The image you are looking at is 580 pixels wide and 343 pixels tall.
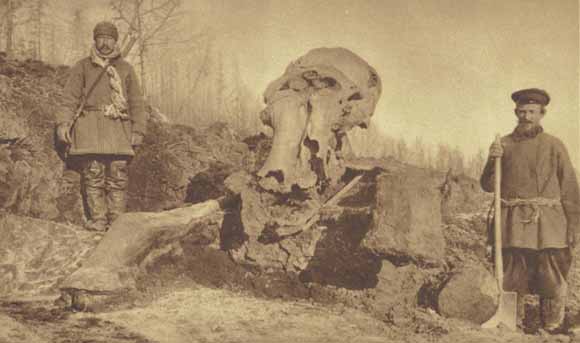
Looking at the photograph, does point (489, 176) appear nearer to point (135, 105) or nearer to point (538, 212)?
point (538, 212)

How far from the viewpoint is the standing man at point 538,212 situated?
3172 mm

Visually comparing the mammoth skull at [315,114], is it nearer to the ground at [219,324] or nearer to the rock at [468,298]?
the ground at [219,324]

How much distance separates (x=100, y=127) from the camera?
13.1 ft

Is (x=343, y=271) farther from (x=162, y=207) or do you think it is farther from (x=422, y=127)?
(x=422, y=127)

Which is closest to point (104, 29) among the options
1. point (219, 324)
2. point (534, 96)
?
point (219, 324)

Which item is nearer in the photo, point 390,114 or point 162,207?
point 162,207

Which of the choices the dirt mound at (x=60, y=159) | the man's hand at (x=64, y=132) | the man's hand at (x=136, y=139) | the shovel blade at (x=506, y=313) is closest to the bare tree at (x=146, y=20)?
the dirt mound at (x=60, y=159)

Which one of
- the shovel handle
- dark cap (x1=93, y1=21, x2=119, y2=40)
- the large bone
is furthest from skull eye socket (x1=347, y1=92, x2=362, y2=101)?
dark cap (x1=93, y1=21, x2=119, y2=40)

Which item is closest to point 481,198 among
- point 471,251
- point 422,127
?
point 471,251

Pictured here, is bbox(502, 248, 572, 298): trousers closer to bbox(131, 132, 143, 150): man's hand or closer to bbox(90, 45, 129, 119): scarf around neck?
bbox(131, 132, 143, 150): man's hand

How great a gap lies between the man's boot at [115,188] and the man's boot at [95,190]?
0.04 meters

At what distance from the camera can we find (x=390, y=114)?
5336mm

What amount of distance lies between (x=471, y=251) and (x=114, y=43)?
275 cm

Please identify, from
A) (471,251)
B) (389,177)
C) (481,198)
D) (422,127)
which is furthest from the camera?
(422,127)
